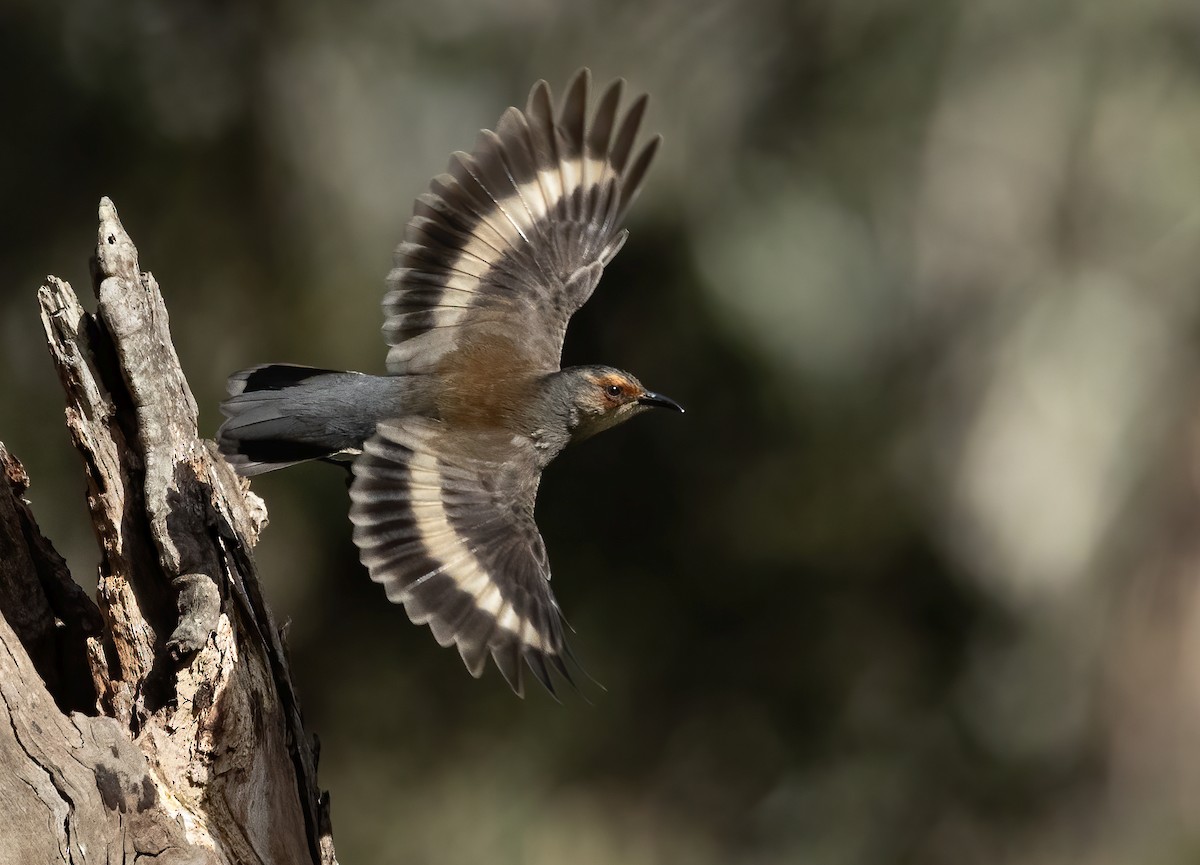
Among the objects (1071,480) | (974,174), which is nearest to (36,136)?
(974,174)

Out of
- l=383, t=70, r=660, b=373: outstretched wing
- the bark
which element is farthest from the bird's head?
the bark

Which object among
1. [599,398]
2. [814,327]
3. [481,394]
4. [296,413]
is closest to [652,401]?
[599,398]

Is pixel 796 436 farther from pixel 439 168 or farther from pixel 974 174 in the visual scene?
pixel 439 168

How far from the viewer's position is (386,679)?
1001cm

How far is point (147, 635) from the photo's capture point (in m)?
3.97

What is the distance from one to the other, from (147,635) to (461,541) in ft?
3.46

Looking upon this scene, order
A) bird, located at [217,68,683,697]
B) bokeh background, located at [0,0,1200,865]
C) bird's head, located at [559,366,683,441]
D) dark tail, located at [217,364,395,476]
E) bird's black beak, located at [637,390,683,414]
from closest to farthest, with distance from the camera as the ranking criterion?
1. bird, located at [217,68,683,697]
2. dark tail, located at [217,364,395,476]
3. bird's head, located at [559,366,683,441]
4. bird's black beak, located at [637,390,683,414]
5. bokeh background, located at [0,0,1200,865]

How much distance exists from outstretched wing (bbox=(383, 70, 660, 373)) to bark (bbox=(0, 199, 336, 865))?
3.71ft

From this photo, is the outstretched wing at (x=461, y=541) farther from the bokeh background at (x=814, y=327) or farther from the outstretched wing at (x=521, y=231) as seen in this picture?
the bokeh background at (x=814, y=327)

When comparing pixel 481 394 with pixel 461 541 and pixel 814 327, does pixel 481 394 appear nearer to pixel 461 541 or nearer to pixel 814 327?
pixel 461 541

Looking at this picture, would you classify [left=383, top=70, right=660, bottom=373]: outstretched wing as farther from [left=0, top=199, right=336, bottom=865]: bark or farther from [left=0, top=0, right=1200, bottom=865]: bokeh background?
[left=0, top=0, right=1200, bottom=865]: bokeh background

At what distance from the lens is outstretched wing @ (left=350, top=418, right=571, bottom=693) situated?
14.3ft

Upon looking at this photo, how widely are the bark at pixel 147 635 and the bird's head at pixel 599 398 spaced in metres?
1.30

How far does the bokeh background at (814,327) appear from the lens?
8.95 metres
